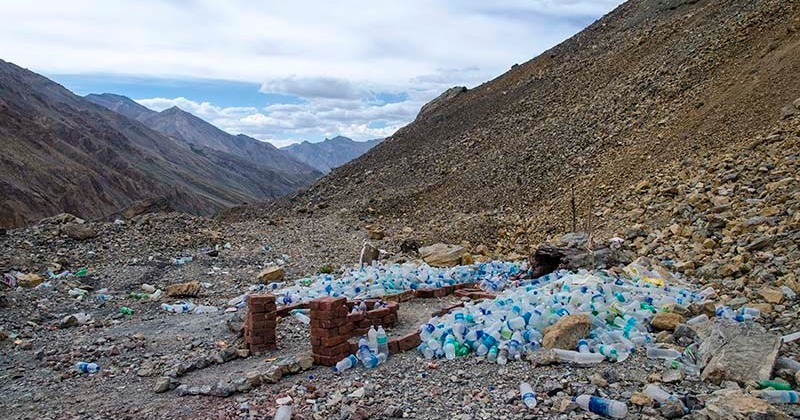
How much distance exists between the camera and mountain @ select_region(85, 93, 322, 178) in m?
172

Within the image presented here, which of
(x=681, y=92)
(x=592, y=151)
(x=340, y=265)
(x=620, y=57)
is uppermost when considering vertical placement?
(x=620, y=57)

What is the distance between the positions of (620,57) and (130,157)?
60238 mm

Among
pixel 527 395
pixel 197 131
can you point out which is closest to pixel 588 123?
pixel 527 395

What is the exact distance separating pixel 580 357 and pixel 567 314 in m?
0.63

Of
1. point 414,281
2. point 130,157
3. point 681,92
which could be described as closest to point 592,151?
point 681,92

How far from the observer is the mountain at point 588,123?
11.3 metres

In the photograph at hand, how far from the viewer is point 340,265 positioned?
10.6 m

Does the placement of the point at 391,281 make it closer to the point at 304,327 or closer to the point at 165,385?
the point at 304,327

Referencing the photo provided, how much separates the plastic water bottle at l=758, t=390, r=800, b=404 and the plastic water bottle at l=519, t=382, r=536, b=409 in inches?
49.7

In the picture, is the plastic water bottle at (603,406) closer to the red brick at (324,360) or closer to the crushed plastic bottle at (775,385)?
the crushed plastic bottle at (775,385)

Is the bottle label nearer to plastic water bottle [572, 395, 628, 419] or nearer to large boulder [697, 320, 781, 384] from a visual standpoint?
plastic water bottle [572, 395, 628, 419]

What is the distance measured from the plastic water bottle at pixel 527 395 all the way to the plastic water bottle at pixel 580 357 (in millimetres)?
469

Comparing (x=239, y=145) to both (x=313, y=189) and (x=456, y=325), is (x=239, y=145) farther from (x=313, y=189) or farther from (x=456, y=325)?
(x=456, y=325)

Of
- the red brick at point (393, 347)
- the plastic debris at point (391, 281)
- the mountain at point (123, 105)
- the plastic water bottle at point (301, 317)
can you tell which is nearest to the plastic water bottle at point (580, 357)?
the red brick at point (393, 347)
